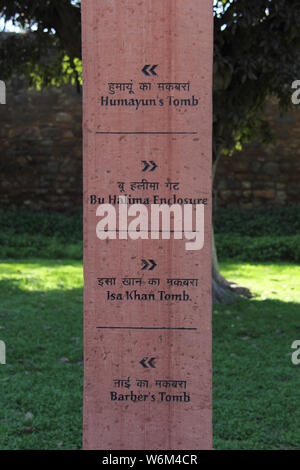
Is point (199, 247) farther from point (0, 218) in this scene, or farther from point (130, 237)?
point (0, 218)

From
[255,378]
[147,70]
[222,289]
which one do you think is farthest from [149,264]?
[222,289]

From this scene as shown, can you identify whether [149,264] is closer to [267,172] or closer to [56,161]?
[267,172]

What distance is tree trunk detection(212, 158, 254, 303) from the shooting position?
6.91 meters

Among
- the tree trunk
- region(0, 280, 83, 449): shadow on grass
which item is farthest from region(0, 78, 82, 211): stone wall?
the tree trunk

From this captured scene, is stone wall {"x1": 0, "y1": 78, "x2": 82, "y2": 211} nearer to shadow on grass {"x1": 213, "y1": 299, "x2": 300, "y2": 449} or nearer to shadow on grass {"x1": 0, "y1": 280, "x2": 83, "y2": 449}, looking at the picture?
shadow on grass {"x1": 0, "y1": 280, "x2": 83, "y2": 449}

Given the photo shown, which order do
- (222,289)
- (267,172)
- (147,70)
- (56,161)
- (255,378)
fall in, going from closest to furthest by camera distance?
(147,70) → (255,378) → (222,289) → (267,172) → (56,161)

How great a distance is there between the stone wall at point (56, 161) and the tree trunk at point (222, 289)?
5219mm

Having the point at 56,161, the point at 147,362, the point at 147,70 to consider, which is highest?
the point at 147,70

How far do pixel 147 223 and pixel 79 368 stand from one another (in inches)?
99.7

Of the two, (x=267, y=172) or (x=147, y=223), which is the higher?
(x=267, y=172)

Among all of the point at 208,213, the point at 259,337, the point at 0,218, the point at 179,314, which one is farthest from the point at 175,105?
the point at 0,218

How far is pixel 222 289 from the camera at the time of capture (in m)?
7.15

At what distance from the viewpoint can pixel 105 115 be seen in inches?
93.2
